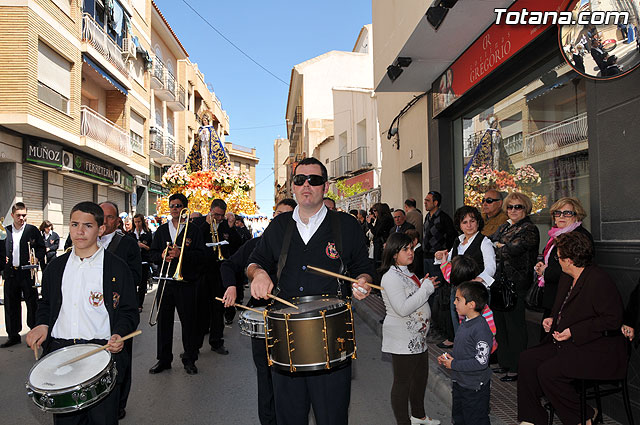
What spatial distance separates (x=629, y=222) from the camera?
4.43 meters

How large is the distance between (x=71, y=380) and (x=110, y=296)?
668 mm

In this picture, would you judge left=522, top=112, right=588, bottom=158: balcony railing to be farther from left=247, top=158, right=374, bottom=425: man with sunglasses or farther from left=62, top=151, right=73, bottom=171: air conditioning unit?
left=62, top=151, right=73, bottom=171: air conditioning unit

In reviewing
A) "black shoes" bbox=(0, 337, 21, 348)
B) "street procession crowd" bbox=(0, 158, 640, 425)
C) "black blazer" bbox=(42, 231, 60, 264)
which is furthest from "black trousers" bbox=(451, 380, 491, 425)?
"black blazer" bbox=(42, 231, 60, 264)

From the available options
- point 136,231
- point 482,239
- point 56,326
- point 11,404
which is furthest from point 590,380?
point 136,231

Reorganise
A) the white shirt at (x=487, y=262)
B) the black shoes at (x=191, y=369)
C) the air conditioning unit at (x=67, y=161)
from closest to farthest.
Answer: the white shirt at (x=487, y=262) < the black shoes at (x=191, y=369) < the air conditioning unit at (x=67, y=161)

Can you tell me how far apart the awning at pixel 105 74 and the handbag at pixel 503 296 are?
1913 cm

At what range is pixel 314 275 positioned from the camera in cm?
323

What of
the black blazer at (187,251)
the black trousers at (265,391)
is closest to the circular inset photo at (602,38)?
the black trousers at (265,391)

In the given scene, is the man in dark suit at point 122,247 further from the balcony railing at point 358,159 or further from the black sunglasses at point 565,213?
the balcony railing at point 358,159

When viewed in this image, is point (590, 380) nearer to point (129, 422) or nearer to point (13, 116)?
point (129, 422)

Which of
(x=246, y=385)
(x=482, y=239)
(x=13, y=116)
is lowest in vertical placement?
(x=246, y=385)

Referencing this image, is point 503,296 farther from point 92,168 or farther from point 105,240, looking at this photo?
point 92,168

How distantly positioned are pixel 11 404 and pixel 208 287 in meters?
3.00

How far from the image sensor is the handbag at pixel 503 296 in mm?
5094
